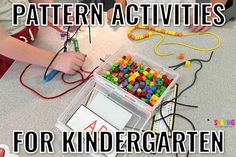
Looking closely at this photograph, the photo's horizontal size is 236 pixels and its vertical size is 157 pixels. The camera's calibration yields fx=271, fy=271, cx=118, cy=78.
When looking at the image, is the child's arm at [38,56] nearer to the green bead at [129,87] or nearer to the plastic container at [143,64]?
the plastic container at [143,64]

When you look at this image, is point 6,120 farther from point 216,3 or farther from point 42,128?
point 216,3

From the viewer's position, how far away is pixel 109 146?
2.37 ft

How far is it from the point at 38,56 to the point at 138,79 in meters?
0.34

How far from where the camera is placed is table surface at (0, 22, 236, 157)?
2.56ft

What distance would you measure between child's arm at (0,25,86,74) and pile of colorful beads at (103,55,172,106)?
121mm

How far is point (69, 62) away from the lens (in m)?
0.89

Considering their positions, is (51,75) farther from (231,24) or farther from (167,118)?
(231,24)

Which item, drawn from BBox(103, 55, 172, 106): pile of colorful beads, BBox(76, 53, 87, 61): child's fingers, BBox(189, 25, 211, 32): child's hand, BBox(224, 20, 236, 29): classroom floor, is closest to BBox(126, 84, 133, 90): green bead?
BBox(103, 55, 172, 106): pile of colorful beads

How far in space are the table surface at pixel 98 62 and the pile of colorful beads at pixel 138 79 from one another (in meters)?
0.08

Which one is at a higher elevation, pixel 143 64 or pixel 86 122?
pixel 143 64

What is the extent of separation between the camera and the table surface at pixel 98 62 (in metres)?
0.78

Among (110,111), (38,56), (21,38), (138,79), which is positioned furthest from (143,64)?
(21,38)

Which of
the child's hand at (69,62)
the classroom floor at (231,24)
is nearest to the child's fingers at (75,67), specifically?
the child's hand at (69,62)

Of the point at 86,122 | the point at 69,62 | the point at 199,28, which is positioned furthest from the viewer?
the point at 199,28
